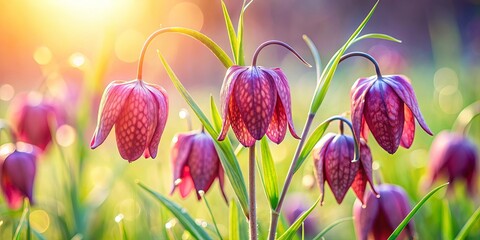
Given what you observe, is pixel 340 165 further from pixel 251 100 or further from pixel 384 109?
pixel 251 100

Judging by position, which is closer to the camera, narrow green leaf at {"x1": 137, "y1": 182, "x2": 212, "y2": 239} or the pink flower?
the pink flower

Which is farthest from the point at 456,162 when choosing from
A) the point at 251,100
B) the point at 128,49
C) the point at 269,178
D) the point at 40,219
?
the point at 128,49

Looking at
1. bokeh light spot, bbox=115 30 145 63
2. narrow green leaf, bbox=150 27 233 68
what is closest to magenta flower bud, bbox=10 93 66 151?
narrow green leaf, bbox=150 27 233 68

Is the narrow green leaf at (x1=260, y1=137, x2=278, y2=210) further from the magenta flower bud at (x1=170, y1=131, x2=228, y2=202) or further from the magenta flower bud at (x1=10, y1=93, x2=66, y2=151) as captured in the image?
the magenta flower bud at (x1=10, y1=93, x2=66, y2=151)

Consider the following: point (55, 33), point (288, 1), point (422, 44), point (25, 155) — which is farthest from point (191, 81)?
point (25, 155)

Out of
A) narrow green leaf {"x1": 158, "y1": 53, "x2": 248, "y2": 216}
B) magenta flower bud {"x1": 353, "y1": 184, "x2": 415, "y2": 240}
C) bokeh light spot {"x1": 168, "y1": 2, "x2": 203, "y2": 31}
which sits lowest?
magenta flower bud {"x1": 353, "y1": 184, "x2": 415, "y2": 240}

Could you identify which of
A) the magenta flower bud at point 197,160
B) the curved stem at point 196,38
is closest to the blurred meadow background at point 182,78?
the magenta flower bud at point 197,160

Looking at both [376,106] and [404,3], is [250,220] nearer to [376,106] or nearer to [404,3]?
[376,106]
